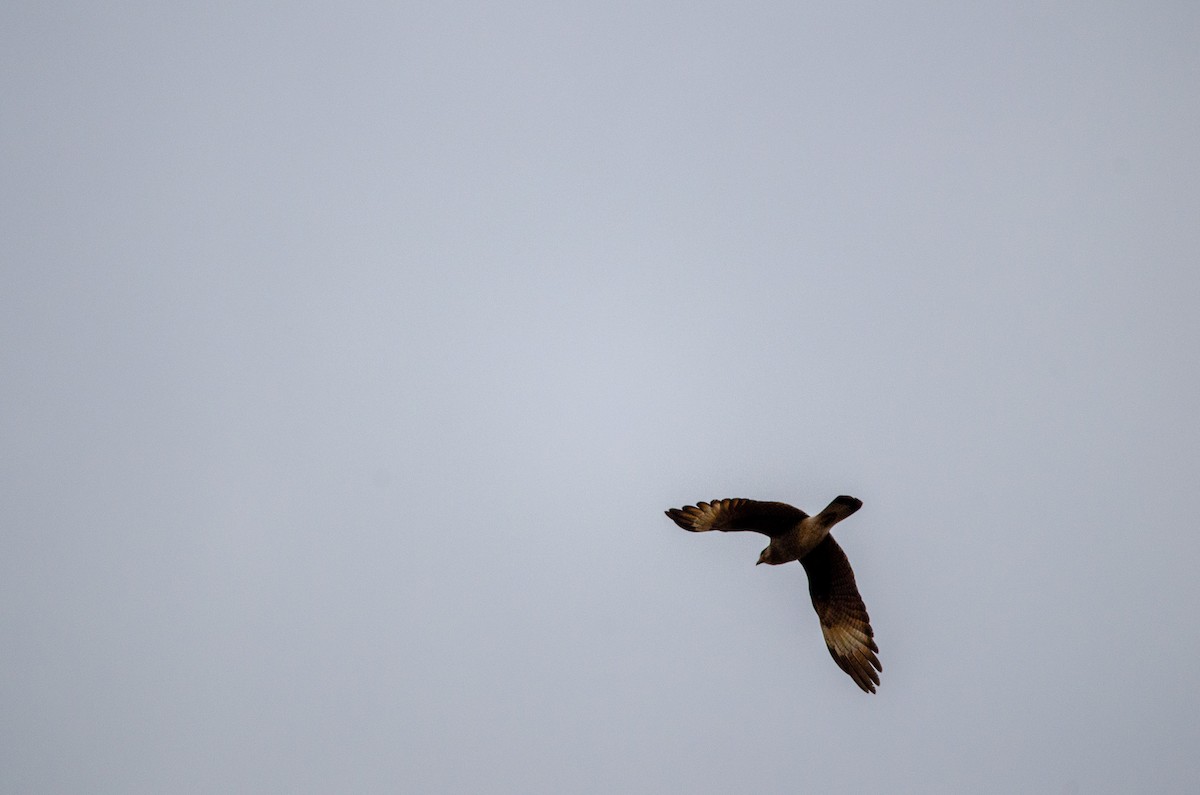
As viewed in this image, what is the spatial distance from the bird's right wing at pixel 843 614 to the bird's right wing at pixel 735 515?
2.68ft

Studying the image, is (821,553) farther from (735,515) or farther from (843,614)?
(735,515)

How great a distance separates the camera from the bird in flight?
25.6ft

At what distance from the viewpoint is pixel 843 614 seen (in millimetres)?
8805

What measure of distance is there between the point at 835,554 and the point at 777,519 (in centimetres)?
105

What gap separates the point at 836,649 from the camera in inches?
348

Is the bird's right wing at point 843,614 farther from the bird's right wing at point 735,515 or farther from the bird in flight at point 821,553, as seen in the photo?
the bird's right wing at point 735,515

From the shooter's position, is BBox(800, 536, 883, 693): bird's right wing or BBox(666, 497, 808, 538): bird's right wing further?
BBox(800, 536, 883, 693): bird's right wing

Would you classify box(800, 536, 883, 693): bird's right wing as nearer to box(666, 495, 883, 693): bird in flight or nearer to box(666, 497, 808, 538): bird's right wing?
box(666, 495, 883, 693): bird in flight

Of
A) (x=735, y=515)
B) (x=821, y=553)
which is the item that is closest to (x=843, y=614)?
(x=821, y=553)

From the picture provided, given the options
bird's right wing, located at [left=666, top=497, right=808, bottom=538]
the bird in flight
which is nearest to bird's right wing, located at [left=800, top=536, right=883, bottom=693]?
the bird in flight

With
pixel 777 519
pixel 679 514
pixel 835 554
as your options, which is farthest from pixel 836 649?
pixel 679 514

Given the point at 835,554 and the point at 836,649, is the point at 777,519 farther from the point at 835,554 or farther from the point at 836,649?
the point at 836,649

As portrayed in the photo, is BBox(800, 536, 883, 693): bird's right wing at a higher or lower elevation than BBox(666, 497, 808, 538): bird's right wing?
lower

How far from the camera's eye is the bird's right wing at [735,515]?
7754mm
